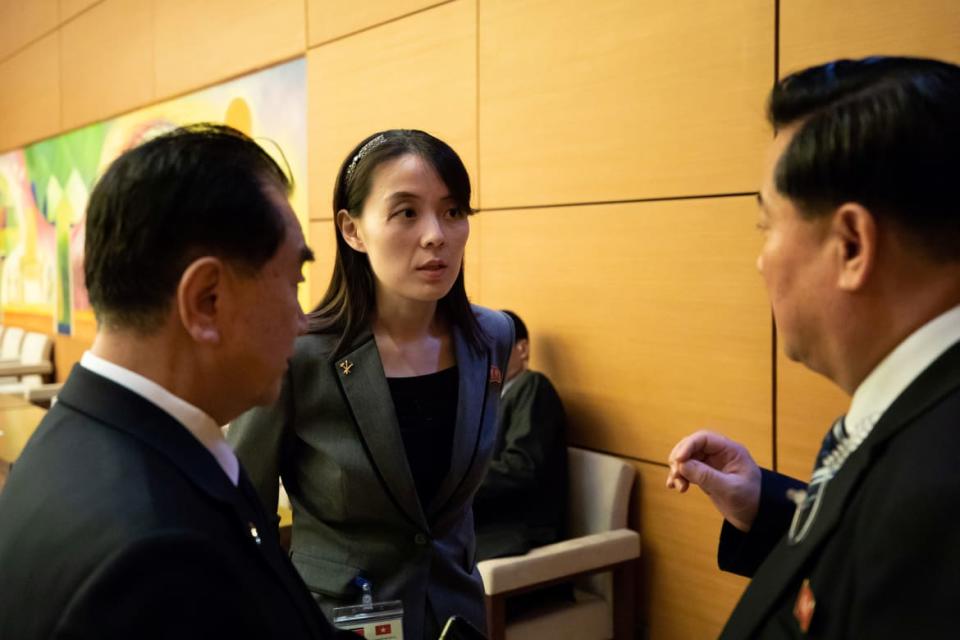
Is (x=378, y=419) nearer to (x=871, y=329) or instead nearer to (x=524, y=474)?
(x=871, y=329)

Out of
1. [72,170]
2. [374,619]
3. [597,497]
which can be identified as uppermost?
[72,170]

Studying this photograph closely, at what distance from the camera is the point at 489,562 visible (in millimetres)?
3014

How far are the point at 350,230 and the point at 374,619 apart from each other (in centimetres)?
85

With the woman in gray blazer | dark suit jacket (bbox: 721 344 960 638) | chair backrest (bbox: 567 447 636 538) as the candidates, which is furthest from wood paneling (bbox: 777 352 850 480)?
dark suit jacket (bbox: 721 344 960 638)

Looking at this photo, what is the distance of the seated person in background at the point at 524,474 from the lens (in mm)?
3316

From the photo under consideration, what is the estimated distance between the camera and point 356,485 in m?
1.77

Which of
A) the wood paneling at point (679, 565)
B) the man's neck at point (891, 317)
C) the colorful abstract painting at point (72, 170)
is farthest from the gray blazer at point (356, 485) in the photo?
the colorful abstract painting at point (72, 170)

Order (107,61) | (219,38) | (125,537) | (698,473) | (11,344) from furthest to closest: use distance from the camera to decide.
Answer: (11,344)
(107,61)
(219,38)
(698,473)
(125,537)

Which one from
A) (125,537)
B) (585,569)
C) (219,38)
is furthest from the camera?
(219,38)

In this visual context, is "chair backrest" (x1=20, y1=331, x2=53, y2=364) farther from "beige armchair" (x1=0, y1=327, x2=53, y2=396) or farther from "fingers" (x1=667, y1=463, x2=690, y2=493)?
"fingers" (x1=667, y1=463, x2=690, y2=493)

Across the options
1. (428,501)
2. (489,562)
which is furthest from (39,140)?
(428,501)

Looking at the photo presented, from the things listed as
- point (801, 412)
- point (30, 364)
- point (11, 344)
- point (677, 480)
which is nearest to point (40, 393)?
point (30, 364)

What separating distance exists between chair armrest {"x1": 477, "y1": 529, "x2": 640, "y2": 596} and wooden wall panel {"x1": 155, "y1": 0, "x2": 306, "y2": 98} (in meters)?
3.47

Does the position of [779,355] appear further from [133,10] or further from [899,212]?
[133,10]
